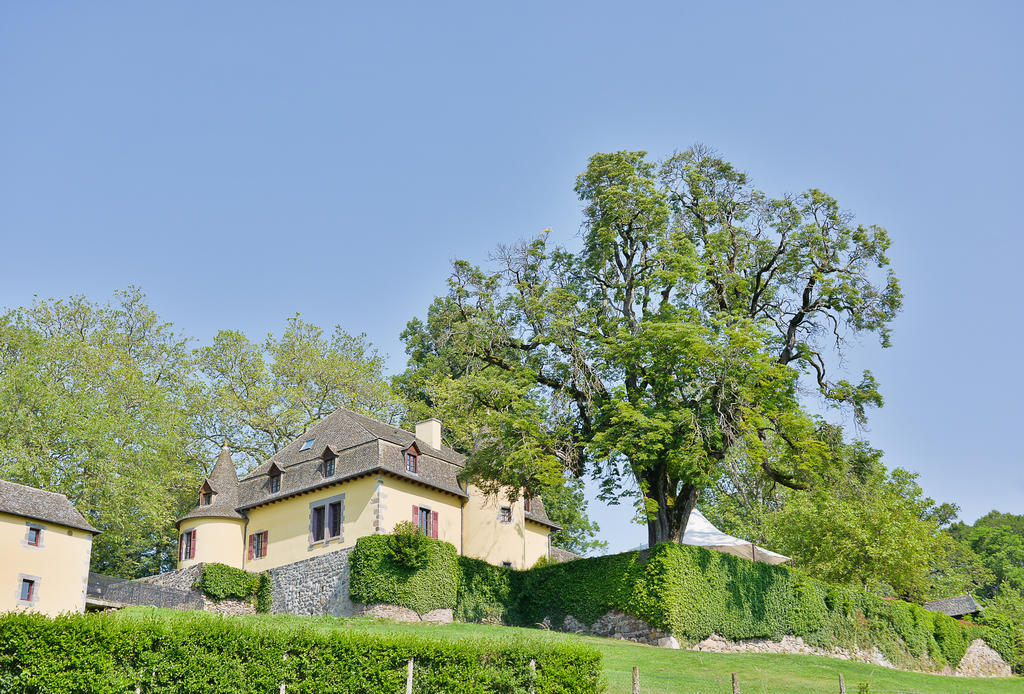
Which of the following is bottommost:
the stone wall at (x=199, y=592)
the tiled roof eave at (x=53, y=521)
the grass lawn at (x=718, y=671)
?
the grass lawn at (x=718, y=671)

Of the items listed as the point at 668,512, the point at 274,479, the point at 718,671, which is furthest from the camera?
the point at 274,479

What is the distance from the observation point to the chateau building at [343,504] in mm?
33094

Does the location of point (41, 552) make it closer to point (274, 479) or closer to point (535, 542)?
point (274, 479)

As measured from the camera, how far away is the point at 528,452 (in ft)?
99.1

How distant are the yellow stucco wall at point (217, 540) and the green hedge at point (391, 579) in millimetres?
6822

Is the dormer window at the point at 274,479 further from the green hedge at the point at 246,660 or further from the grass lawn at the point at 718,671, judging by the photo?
the green hedge at the point at 246,660

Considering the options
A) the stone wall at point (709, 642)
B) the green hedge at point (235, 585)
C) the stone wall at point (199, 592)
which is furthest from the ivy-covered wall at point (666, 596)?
the stone wall at point (199, 592)

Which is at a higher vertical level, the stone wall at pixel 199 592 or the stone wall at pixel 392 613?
the stone wall at pixel 199 592

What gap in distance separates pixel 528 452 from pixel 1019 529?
7526cm

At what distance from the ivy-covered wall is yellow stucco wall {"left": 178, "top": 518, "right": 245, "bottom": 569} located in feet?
23.1

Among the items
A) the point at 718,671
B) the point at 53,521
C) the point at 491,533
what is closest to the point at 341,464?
the point at 491,533

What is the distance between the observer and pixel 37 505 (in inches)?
1232

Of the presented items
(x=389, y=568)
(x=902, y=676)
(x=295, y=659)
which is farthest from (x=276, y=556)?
(x=902, y=676)

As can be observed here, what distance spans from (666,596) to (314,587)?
12.8 metres
